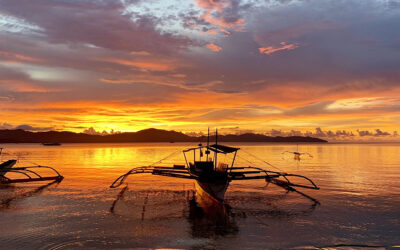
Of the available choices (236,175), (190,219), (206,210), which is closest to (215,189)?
(206,210)

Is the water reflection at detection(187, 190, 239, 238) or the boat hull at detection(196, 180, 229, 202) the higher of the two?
the boat hull at detection(196, 180, 229, 202)

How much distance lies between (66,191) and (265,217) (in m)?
20.3

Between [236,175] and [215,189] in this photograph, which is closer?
[215,189]

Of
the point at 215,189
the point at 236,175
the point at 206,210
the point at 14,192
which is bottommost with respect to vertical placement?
the point at 14,192

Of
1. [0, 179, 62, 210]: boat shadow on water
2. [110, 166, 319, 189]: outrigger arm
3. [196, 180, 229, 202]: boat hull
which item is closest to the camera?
[196, 180, 229, 202]: boat hull

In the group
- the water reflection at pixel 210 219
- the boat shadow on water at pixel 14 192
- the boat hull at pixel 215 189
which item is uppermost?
the boat hull at pixel 215 189

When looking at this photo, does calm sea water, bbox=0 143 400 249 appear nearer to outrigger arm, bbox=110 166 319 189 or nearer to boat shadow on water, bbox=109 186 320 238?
boat shadow on water, bbox=109 186 320 238

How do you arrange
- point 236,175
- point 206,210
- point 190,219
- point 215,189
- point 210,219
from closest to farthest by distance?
point 190,219, point 210,219, point 206,210, point 215,189, point 236,175

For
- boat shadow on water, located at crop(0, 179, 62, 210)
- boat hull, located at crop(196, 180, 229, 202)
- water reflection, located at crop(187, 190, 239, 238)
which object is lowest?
boat shadow on water, located at crop(0, 179, 62, 210)

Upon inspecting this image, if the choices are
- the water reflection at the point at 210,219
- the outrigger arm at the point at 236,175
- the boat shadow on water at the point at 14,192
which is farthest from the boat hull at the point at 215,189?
the boat shadow on water at the point at 14,192

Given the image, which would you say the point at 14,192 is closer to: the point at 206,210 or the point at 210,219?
the point at 206,210

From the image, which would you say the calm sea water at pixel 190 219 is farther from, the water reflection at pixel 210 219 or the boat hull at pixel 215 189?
the boat hull at pixel 215 189

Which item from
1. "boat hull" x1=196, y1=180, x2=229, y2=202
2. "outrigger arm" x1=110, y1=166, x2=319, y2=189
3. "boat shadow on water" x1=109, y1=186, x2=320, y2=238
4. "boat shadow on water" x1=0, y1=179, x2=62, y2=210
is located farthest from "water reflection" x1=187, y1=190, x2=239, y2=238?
"boat shadow on water" x1=0, y1=179, x2=62, y2=210

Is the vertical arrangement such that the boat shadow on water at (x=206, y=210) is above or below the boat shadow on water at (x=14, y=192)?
above
